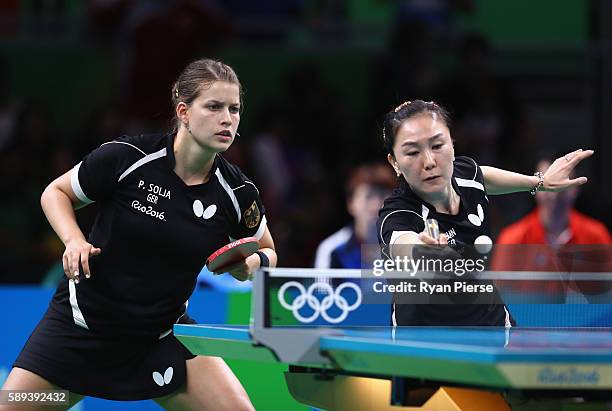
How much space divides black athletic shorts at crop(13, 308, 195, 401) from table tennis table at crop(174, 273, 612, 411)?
0.51m

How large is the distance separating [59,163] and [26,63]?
1454 mm

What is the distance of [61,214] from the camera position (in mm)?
4574

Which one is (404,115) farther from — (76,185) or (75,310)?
(75,310)

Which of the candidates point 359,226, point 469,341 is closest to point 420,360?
point 469,341

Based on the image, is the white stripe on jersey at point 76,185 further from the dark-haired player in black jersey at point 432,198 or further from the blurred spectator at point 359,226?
the blurred spectator at point 359,226

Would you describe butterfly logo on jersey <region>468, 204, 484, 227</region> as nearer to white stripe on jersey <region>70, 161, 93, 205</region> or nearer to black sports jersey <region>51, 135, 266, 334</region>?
black sports jersey <region>51, 135, 266, 334</region>

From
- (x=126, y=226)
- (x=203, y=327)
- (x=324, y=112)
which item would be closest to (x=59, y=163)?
(x=324, y=112)

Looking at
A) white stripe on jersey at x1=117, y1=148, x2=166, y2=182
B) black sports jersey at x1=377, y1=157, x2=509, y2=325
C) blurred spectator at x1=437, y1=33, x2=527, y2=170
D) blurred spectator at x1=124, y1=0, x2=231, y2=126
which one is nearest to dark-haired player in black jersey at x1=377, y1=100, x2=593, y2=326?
black sports jersey at x1=377, y1=157, x2=509, y2=325

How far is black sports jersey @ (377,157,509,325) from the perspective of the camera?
427 centimetres

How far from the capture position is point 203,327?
4.20 metres

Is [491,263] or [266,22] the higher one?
[266,22]

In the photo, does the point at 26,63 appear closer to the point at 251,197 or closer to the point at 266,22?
the point at 266,22

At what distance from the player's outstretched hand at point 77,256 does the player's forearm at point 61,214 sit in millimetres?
58

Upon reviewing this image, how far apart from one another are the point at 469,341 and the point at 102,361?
1689 mm
